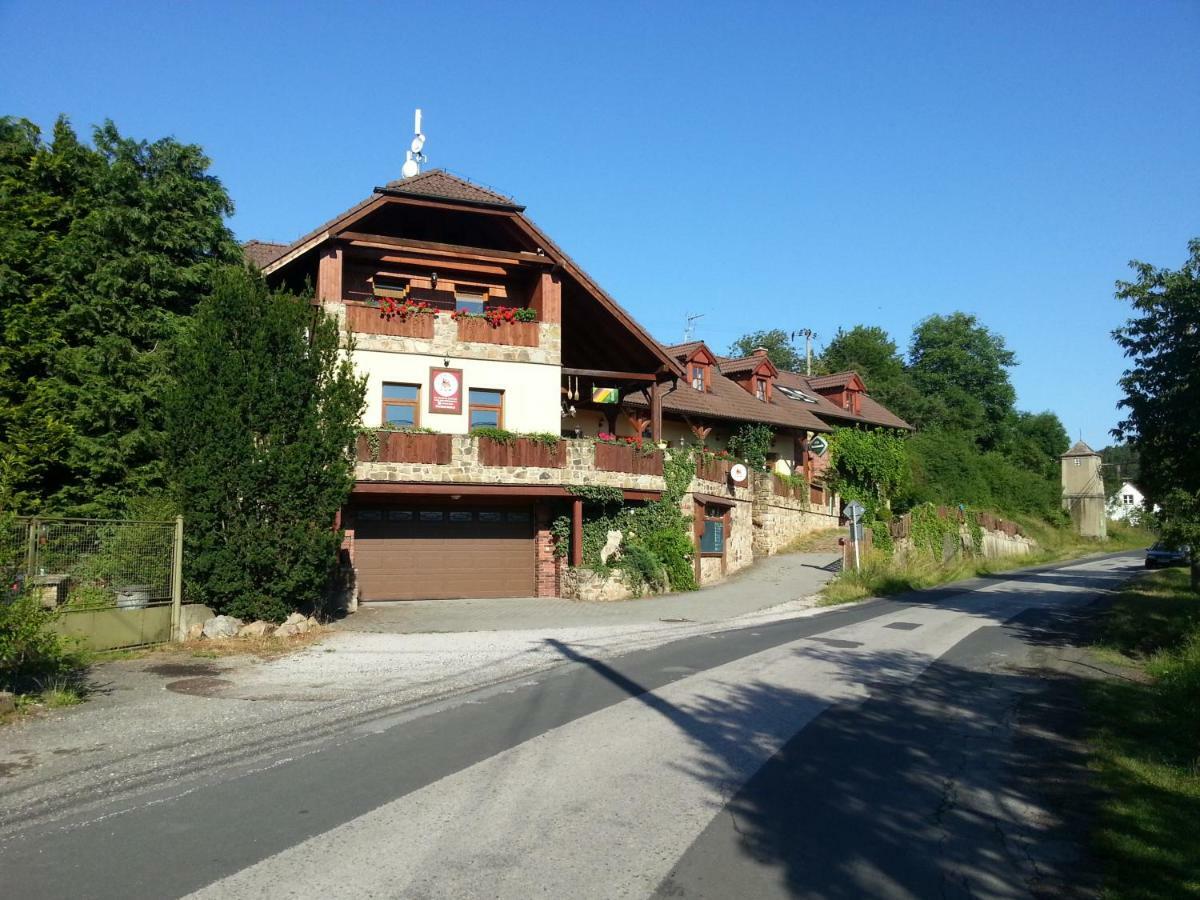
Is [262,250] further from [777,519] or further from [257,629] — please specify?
[777,519]

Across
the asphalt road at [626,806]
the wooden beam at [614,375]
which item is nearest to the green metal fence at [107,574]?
the asphalt road at [626,806]

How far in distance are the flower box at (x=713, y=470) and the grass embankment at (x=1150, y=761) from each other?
46.8ft

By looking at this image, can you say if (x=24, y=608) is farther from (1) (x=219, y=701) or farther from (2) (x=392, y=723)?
(2) (x=392, y=723)

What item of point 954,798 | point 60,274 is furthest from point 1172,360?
point 60,274

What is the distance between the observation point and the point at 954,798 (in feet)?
23.0

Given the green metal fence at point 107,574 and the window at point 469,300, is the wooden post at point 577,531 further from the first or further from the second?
the green metal fence at point 107,574

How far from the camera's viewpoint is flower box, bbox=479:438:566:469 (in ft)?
74.5

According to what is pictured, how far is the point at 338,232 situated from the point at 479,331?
13.8 ft

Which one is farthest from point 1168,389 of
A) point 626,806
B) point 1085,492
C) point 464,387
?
point 1085,492

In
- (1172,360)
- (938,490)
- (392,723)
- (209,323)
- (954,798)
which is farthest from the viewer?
(938,490)

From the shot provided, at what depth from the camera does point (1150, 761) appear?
25.7 ft

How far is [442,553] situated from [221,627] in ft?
30.0

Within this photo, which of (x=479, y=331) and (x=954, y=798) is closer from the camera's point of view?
(x=954, y=798)

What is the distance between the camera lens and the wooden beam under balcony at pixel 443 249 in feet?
76.1
